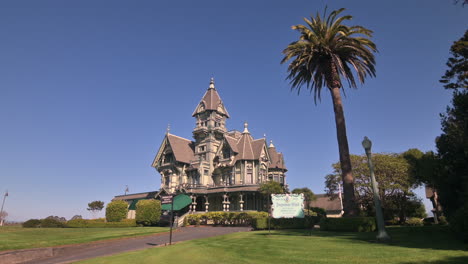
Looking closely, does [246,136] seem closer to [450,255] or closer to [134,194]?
[134,194]

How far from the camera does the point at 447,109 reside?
77.1ft

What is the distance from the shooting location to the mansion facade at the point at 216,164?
1870 inches

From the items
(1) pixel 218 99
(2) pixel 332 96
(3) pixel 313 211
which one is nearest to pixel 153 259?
(2) pixel 332 96

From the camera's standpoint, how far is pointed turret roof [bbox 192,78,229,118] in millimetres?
56625

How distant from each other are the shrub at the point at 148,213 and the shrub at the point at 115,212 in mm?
5263

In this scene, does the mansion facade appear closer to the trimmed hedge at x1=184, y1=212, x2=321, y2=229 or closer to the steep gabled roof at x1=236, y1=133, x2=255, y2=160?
the steep gabled roof at x1=236, y1=133, x2=255, y2=160

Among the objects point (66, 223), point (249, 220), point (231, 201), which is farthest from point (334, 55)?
point (66, 223)

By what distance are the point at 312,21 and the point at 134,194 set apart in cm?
5011

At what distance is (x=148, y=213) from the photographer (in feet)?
134

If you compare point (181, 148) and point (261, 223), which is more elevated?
point (181, 148)

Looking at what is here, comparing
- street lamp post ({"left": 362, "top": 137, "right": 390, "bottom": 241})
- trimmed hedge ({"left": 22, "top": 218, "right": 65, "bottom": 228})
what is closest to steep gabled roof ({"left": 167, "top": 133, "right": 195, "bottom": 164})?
trimmed hedge ({"left": 22, "top": 218, "right": 65, "bottom": 228})

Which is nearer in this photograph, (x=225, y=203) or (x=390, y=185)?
(x=390, y=185)

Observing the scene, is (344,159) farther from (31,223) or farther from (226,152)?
(31,223)

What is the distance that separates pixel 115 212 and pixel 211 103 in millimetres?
25795
